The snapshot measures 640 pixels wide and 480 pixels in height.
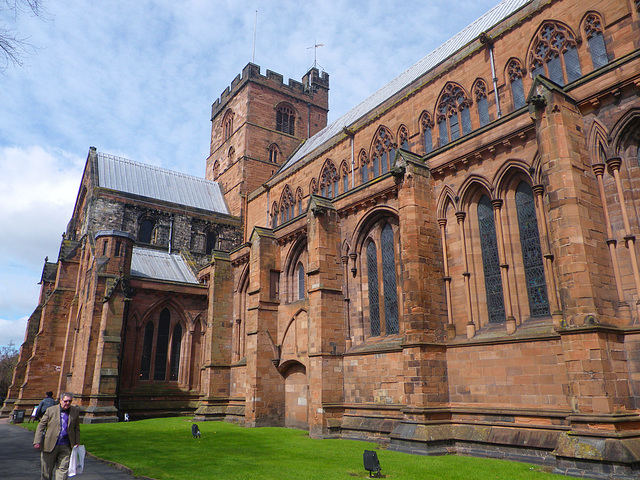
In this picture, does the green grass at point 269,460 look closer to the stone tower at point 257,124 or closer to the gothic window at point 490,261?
the gothic window at point 490,261

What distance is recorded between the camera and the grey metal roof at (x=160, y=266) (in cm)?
3057

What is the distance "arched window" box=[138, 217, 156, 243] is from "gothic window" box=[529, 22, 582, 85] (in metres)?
28.6

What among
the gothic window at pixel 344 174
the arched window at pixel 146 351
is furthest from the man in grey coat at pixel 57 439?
the arched window at pixel 146 351

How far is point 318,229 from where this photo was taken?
732 inches

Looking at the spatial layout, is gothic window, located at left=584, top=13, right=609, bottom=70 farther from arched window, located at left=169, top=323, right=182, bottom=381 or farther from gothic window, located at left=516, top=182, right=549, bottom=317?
arched window, located at left=169, top=323, right=182, bottom=381

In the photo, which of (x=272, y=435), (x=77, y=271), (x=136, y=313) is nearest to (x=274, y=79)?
(x=77, y=271)

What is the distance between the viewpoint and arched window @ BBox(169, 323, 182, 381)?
28422 mm

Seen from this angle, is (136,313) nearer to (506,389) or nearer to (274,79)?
(506,389)

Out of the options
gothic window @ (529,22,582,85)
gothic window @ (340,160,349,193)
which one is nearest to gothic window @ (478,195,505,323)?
gothic window @ (529,22,582,85)

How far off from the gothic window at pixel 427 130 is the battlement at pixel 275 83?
2756 cm

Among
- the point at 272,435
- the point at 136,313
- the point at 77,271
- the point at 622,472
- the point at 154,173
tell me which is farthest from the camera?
the point at 154,173

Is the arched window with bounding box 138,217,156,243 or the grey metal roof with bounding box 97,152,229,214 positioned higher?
the grey metal roof with bounding box 97,152,229,214

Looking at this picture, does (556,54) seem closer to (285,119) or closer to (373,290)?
(373,290)

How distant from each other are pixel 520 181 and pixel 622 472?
7707 millimetres
